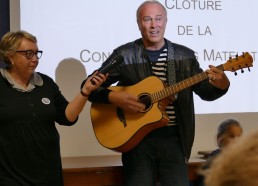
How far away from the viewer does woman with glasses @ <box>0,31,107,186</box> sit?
207 cm

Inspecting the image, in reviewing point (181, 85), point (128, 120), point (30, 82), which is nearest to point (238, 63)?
point (181, 85)

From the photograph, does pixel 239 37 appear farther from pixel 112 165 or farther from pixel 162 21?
pixel 112 165

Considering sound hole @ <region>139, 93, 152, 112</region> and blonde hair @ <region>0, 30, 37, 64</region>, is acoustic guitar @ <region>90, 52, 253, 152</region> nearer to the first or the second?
sound hole @ <region>139, 93, 152, 112</region>

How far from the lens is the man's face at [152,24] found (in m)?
2.45

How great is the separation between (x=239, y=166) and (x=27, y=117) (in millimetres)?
1580

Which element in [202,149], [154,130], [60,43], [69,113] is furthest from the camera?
[202,149]

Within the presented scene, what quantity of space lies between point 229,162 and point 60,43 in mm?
2595

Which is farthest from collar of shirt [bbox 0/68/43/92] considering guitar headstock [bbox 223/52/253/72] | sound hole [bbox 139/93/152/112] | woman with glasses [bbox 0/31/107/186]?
guitar headstock [bbox 223/52/253/72]

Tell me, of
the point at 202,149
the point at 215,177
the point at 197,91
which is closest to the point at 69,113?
the point at 197,91

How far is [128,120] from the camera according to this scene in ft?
8.07

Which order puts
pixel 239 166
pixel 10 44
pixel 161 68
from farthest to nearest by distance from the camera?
pixel 161 68, pixel 10 44, pixel 239 166

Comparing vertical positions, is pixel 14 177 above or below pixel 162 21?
below

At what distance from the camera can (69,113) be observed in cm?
226

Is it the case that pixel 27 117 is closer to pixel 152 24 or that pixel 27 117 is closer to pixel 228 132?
pixel 152 24
